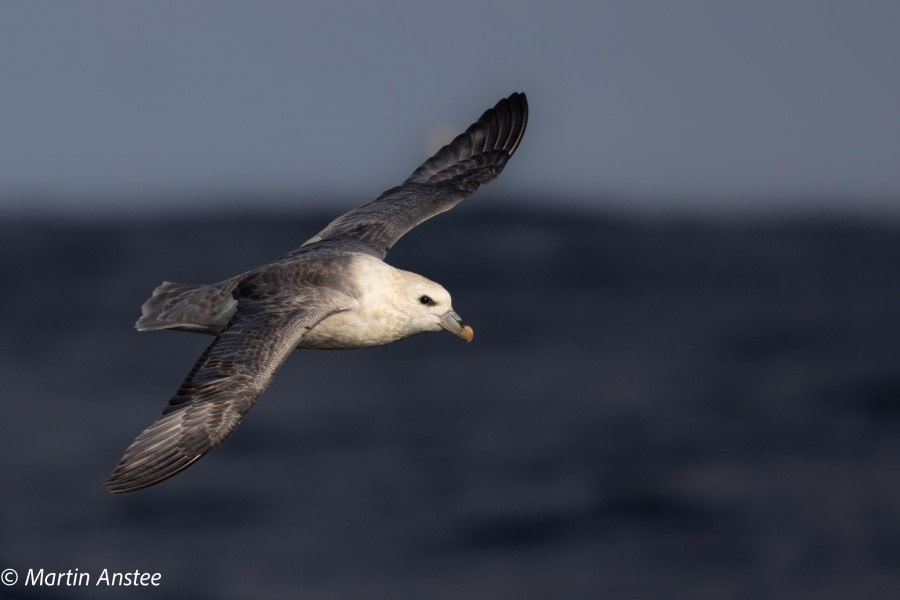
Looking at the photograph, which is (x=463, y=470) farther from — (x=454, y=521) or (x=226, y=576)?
(x=226, y=576)

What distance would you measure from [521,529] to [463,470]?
10.8 metres

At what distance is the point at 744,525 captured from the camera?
63.7 m

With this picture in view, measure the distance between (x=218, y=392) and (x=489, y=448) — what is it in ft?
194

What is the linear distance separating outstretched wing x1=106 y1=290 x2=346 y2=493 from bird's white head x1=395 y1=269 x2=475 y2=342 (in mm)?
903

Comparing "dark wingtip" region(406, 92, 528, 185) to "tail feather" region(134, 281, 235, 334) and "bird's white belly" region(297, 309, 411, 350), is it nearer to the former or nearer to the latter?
"tail feather" region(134, 281, 235, 334)

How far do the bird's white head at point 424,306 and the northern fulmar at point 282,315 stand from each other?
1 centimetres

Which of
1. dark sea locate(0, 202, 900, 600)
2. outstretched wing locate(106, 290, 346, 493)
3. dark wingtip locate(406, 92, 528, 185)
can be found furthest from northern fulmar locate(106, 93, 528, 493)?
dark sea locate(0, 202, 900, 600)

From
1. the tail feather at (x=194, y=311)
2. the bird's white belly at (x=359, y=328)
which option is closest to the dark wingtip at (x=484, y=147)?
the tail feather at (x=194, y=311)

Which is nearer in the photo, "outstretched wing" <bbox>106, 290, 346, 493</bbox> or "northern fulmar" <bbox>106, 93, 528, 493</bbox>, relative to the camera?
"outstretched wing" <bbox>106, 290, 346, 493</bbox>

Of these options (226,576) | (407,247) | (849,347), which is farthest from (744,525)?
(407,247)

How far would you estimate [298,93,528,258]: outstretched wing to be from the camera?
16344 mm

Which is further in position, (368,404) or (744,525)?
(368,404)

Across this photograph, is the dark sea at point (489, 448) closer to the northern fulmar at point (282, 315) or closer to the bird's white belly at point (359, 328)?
the northern fulmar at point (282, 315)

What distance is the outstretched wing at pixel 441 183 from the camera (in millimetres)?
16344
